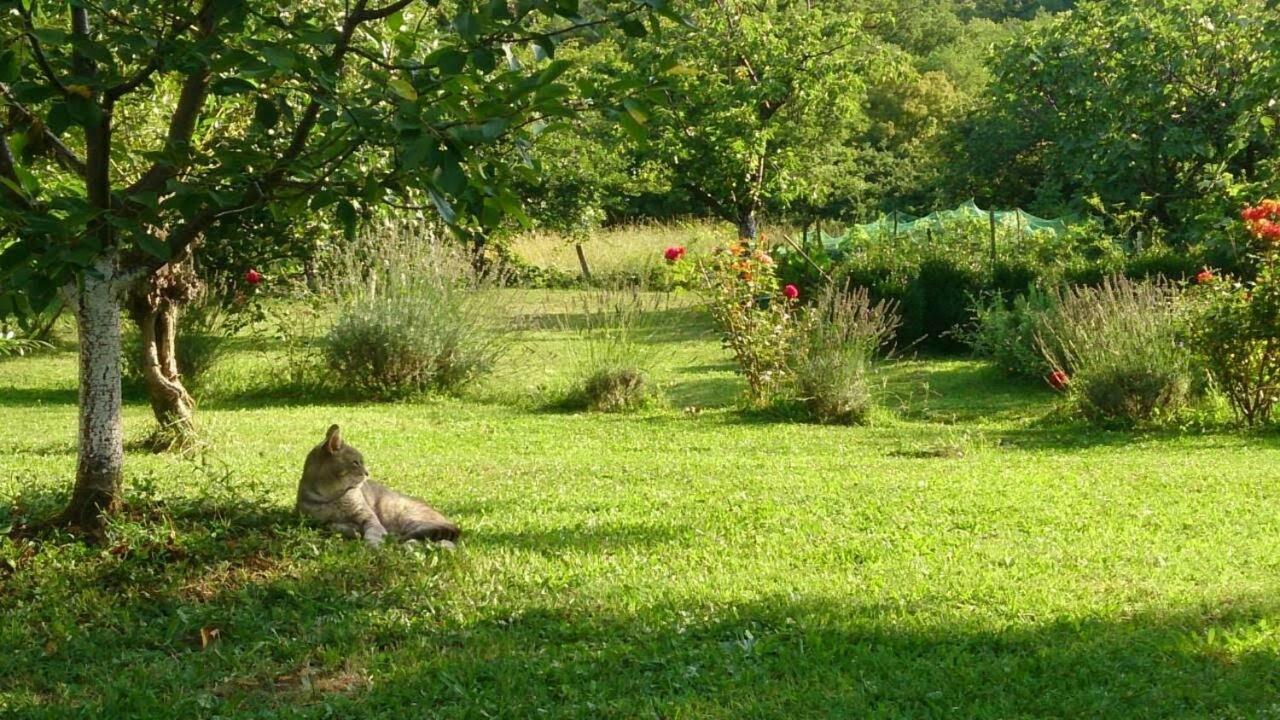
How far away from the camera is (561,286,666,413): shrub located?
12.3m

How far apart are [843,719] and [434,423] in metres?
7.81

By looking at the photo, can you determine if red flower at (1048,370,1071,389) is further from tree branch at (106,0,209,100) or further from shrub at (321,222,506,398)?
tree branch at (106,0,209,100)

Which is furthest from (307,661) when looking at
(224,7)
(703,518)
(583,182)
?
(583,182)

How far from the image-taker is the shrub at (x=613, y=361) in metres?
12.3

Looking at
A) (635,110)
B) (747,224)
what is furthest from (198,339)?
(747,224)

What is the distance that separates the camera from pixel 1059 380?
12.3m

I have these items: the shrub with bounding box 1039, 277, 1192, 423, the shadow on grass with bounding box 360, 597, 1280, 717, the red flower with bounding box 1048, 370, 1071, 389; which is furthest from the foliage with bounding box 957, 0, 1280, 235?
the shadow on grass with bounding box 360, 597, 1280, 717

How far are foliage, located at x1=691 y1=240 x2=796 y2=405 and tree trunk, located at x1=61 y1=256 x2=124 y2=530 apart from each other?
7406mm

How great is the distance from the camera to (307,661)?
4422 mm

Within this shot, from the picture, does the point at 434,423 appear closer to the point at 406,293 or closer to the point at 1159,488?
the point at 406,293

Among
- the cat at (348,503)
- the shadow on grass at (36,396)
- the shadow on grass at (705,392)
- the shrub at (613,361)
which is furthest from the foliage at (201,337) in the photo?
the cat at (348,503)

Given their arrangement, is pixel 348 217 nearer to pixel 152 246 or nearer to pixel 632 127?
pixel 152 246

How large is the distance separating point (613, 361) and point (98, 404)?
7414 millimetres

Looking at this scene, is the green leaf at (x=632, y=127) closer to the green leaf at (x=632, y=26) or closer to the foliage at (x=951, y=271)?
the green leaf at (x=632, y=26)
